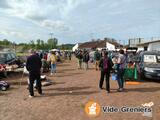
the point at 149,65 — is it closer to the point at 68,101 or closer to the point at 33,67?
the point at 68,101

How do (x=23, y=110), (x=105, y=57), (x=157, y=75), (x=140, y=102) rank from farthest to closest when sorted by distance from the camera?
(x=157, y=75)
(x=105, y=57)
(x=140, y=102)
(x=23, y=110)

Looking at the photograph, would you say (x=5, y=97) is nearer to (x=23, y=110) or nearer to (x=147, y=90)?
(x=23, y=110)

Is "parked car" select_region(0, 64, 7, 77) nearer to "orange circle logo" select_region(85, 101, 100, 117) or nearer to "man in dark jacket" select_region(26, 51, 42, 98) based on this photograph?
"man in dark jacket" select_region(26, 51, 42, 98)

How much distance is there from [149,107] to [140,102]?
0.64 m

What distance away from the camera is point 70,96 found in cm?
994

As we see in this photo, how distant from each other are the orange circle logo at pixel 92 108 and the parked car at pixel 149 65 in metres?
6.25

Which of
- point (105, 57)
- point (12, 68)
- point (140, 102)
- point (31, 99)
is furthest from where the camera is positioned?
point (12, 68)

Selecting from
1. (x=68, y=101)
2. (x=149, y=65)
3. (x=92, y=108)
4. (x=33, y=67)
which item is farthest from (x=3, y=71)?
(x=92, y=108)

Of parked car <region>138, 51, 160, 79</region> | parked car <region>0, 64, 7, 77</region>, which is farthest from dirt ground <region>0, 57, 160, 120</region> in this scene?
parked car <region>0, 64, 7, 77</region>

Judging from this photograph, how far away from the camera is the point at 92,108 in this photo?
8250 millimetres

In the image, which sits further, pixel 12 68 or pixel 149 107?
pixel 12 68

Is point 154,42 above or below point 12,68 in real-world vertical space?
above

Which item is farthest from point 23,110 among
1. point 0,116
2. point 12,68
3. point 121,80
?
point 12,68

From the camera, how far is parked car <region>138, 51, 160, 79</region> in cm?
1391
